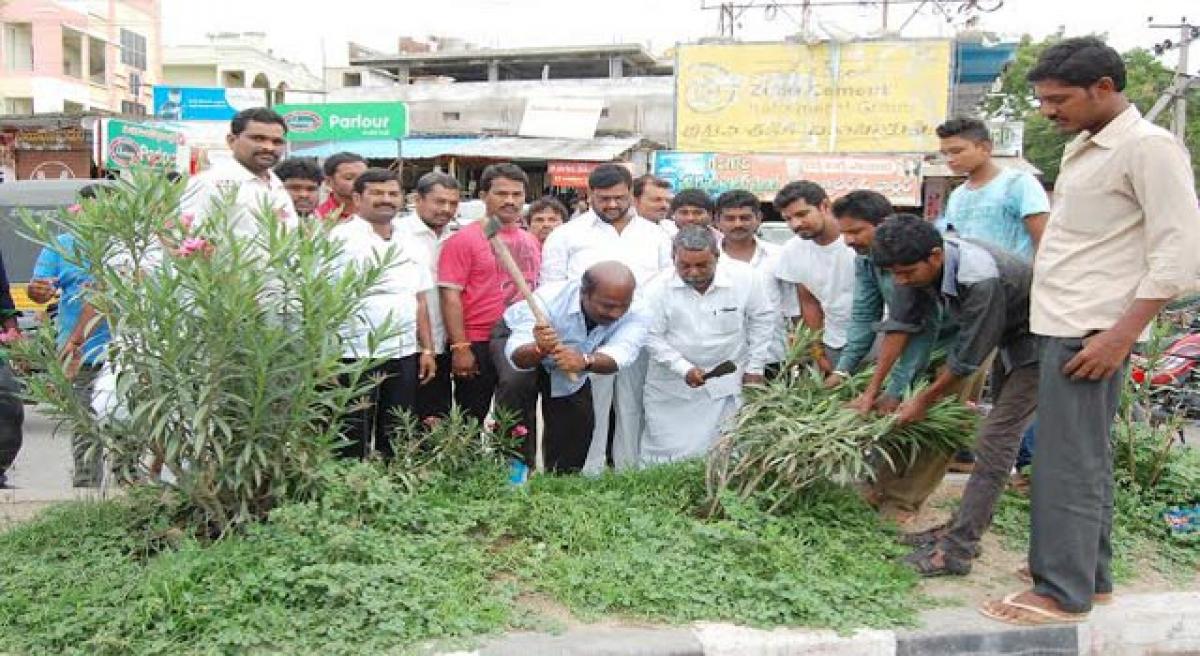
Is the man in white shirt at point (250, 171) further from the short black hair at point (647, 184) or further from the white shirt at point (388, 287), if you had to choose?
the short black hair at point (647, 184)

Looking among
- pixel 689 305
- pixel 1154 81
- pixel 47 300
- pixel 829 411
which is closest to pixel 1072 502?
pixel 829 411

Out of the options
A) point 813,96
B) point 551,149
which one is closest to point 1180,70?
point 813,96

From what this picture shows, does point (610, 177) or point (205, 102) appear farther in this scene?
point (205, 102)

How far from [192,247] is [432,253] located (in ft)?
6.83

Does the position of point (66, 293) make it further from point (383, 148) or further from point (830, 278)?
point (383, 148)

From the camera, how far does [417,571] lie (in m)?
3.04

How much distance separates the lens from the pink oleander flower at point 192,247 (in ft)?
9.86

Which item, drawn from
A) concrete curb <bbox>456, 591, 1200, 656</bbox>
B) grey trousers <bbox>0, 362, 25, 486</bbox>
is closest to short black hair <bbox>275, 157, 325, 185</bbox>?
grey trousers <bbox>0, 362, 25, 486</bbox>

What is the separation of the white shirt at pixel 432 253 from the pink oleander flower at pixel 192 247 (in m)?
1.73

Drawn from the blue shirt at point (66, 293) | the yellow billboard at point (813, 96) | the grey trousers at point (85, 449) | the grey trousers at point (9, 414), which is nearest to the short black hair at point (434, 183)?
the blue shirt at point (66, 293)

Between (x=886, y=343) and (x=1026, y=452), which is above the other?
(x=886, y=343)

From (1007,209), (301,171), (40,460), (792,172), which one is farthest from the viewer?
(792,172)

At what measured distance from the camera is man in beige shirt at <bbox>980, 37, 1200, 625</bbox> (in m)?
2.77

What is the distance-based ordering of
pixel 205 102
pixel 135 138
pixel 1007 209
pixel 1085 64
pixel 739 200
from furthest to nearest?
pixel 205 102, pixel 135 138, pixel 739 200, pixel 1007 209, pixel 1085 64
